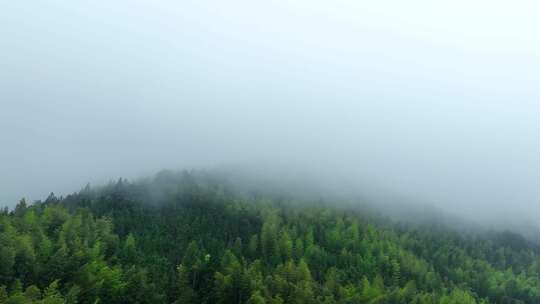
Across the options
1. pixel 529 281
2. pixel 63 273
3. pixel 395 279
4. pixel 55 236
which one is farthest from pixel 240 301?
pixel 529 281

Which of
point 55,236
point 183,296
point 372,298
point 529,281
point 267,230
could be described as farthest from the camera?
point 529,281

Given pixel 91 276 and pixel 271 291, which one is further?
pixel 271 291

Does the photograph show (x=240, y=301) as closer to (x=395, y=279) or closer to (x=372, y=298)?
(x=372, y=298)

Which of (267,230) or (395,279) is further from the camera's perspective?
(267,230)

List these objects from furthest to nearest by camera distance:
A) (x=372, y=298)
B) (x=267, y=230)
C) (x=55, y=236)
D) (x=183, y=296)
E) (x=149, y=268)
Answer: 1. (x=267, y=230)
2. (x=55, y=236)
3. (x=149, y=268)
4. (x=372, y=298)
5. (x=183, y=296)

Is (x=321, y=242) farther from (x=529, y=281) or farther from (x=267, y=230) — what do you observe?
(x=529, y=281)

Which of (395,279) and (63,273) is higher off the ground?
(63,273)

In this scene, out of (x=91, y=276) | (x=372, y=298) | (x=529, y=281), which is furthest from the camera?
(x=529, y=281)

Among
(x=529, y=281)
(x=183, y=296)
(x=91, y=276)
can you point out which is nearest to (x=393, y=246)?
(x=529, y=281)

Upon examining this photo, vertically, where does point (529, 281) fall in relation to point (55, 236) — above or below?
below
